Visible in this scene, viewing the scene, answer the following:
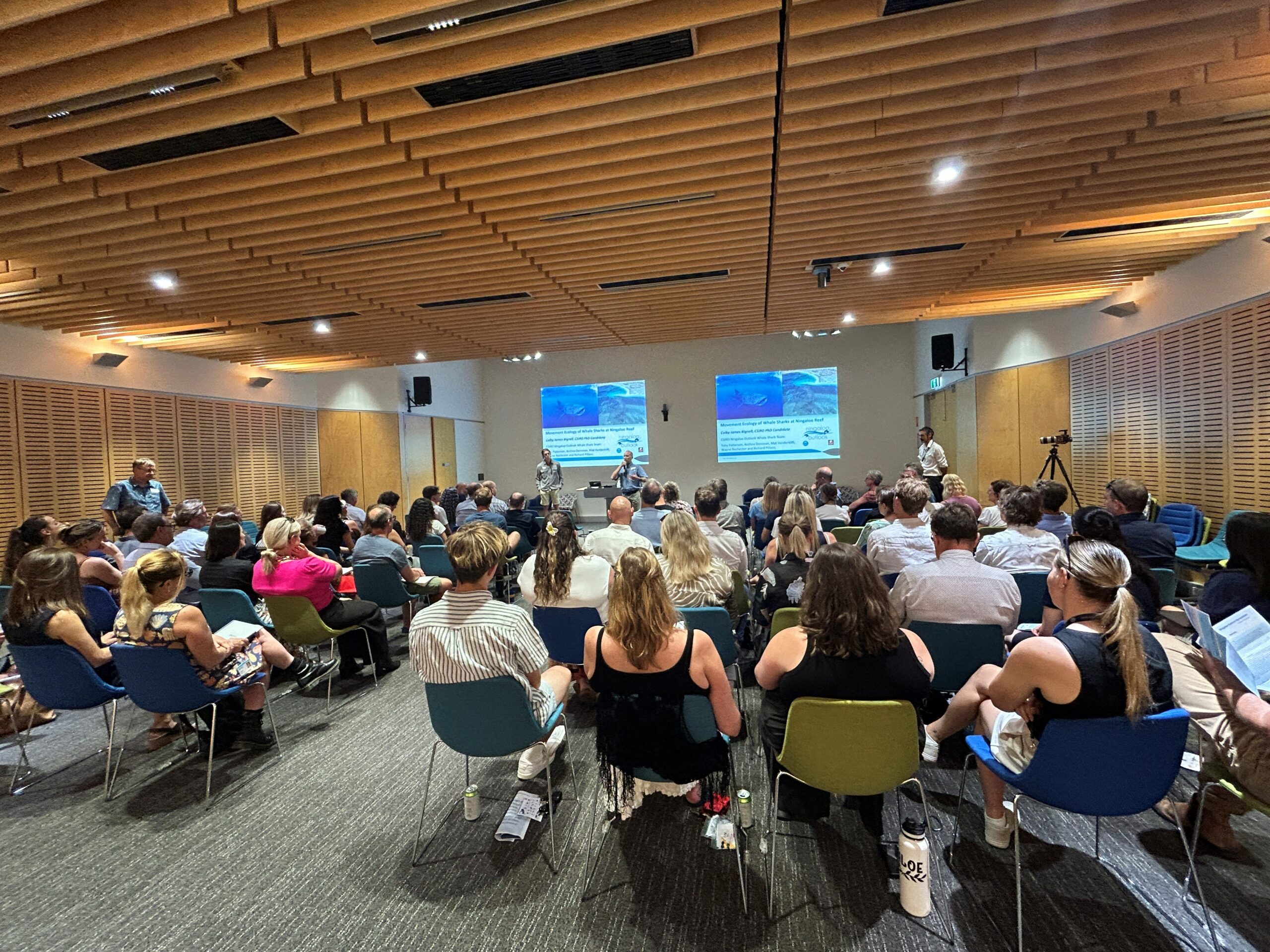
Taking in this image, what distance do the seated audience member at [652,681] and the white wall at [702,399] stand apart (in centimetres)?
1152

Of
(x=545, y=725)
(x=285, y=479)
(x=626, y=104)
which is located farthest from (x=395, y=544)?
(x=285, y=479)

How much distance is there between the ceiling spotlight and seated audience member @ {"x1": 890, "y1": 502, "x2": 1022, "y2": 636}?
2506 millimetres

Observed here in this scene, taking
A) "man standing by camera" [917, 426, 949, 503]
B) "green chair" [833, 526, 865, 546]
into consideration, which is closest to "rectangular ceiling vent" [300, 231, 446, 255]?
"green chair" [833, 526, 865, 546]

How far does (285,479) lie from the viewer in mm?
10836

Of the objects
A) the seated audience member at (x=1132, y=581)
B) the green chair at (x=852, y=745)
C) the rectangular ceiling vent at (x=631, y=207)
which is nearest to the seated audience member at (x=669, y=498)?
the rectangular ceiling vent at (x=631, y=207)

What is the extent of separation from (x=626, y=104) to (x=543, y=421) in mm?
11604

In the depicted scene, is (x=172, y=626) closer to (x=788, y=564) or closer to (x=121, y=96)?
(x=121, y=96)

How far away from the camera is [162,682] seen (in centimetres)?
278

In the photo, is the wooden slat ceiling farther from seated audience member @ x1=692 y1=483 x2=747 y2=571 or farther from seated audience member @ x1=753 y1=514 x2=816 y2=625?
seated audience member @ x1=753 y1=514 x2=816 y2=625

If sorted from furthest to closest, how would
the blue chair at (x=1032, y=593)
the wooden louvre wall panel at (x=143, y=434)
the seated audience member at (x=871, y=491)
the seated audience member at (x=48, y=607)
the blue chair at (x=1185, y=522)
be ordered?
the wooden louvre wall panel at (x=143, y=434) → the seated audience member at (x=871, y=491) → the blue chair at (x=1185, y=522) → the blue chair at (x=1032, y=593) → the seated audience member at (x=48, y=607)

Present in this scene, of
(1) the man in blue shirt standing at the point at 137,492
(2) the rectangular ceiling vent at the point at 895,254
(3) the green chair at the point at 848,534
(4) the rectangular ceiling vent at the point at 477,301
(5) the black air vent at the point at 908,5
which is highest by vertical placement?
(5) the black air vent at the point at 908,5

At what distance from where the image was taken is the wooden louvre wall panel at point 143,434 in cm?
805

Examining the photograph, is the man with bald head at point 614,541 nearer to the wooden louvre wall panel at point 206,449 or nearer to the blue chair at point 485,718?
the blue chair at point 485,718

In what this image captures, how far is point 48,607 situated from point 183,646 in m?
0.83
